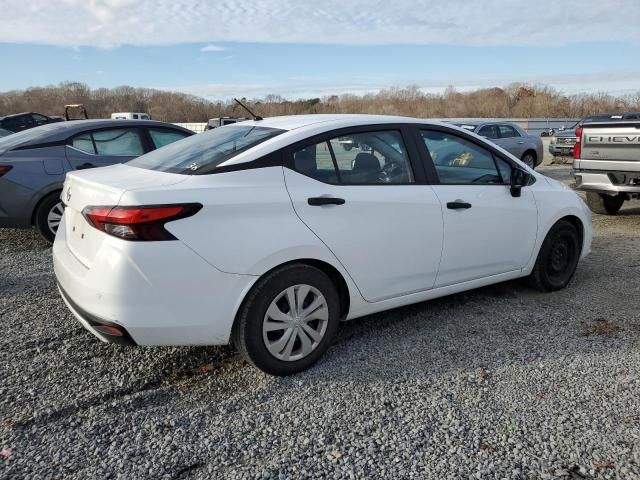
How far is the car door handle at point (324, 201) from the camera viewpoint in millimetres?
3266

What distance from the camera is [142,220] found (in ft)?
9.14

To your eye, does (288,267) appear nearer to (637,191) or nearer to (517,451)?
(517,451)

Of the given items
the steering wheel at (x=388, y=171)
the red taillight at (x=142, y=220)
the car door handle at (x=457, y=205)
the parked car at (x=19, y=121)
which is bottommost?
the car door handle at (x=457, y=205)

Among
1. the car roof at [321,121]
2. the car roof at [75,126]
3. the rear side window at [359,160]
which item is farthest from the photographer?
the car roof at [75,126]

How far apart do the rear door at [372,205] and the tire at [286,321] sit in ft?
0.79

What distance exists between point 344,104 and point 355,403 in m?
87.5

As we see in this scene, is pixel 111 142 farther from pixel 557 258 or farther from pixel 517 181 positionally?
pixel 557 258

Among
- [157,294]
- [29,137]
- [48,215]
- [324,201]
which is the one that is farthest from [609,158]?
[29,137]

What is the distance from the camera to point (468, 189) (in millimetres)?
4086

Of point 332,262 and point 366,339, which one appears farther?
point 366,339

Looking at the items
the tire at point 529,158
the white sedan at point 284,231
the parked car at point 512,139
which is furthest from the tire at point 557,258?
the tire at point 529,158

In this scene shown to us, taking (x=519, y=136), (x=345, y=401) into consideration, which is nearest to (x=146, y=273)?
(x=345, y=401)

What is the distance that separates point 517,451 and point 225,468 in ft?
4.54

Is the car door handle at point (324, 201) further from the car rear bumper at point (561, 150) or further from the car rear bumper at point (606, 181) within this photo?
the car rear bumper at point (561, 150)
